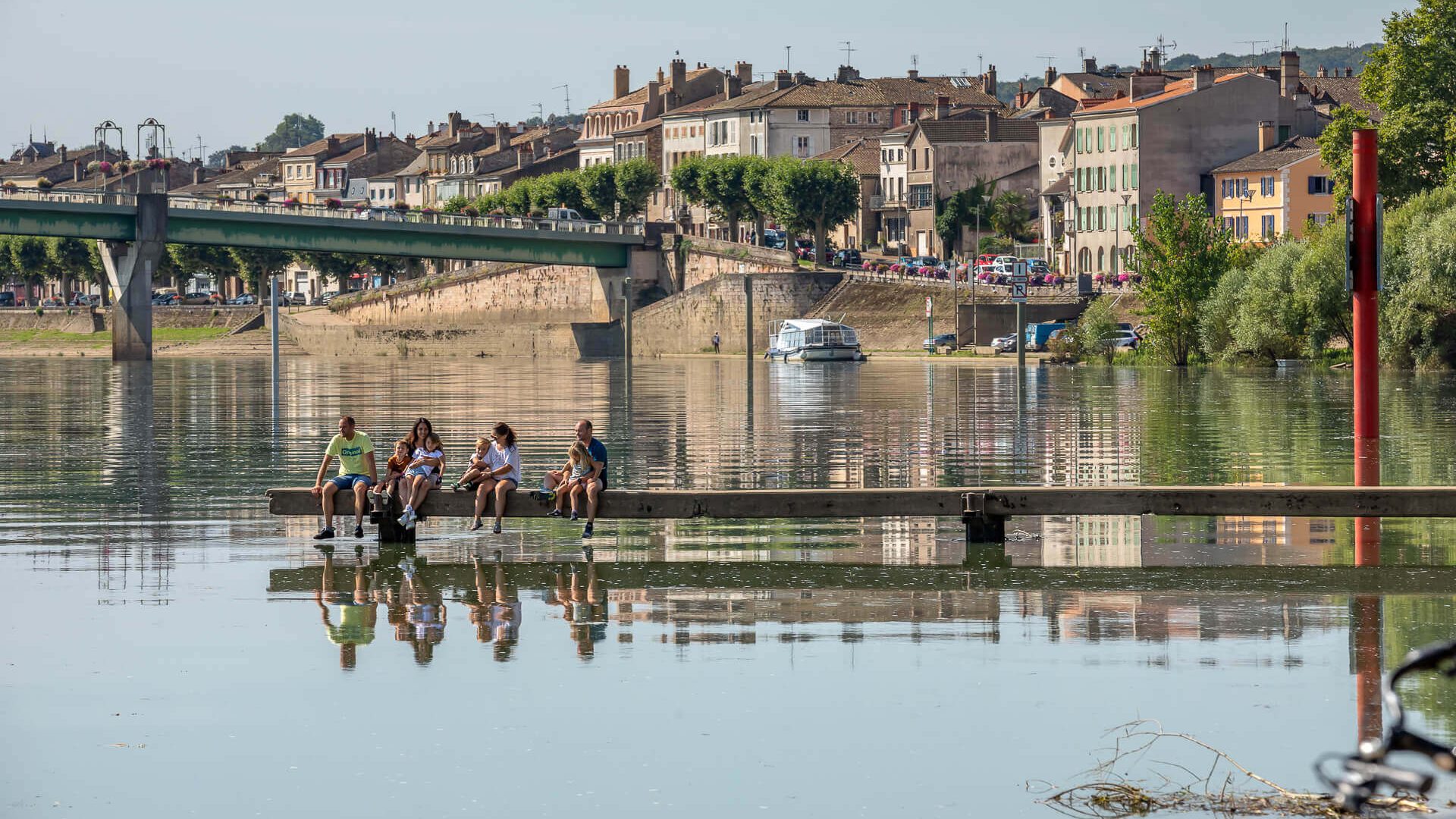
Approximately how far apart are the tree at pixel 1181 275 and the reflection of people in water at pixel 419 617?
7050 cm

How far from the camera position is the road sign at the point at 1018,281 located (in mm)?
102062

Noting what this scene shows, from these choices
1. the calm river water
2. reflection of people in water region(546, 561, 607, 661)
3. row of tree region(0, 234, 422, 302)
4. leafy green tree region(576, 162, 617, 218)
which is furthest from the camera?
row of tree region(0, 234, 422, 302)

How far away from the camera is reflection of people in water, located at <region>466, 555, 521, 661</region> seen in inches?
591

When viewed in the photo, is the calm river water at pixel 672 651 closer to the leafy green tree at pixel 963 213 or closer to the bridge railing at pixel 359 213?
the bridge railing at pixel 359 213

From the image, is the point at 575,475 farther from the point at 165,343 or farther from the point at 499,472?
the point at 165,343

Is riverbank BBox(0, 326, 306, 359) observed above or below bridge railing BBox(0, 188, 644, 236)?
below

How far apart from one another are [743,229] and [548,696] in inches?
5964

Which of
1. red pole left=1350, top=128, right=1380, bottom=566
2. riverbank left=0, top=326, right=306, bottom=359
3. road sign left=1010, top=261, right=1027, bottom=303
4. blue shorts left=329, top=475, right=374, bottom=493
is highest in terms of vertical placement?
road sign left=1010, top=261, right=1027, bottom=303

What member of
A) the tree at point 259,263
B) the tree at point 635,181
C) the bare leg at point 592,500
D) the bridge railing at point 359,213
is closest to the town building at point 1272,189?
the bridge railing at point 359,213

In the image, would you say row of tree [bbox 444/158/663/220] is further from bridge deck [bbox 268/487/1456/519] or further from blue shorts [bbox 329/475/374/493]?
bridge deck [bbox 268/487/1456/519]

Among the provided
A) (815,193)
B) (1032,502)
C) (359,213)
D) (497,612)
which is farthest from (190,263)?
(497,612)

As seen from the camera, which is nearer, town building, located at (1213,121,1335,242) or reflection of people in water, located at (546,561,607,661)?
reflection of people in water, located at (546,561,607,661)

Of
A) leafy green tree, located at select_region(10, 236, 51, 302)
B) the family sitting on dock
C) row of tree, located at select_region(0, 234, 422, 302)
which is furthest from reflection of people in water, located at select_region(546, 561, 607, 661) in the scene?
leafy green tree, located at select_region(10, 236, 51, 302)

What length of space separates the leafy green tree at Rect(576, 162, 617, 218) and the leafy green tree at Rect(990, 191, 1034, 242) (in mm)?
32651
